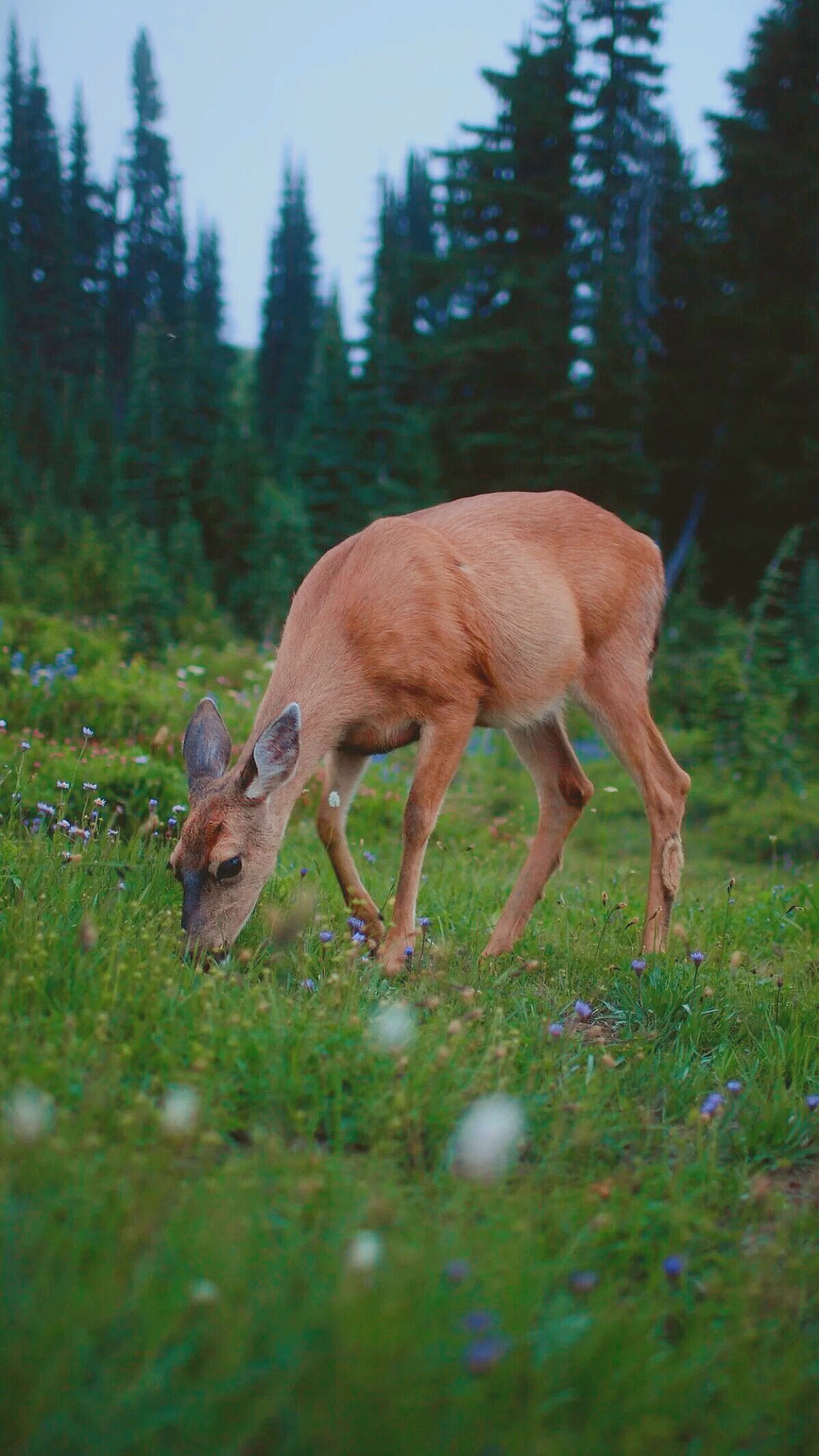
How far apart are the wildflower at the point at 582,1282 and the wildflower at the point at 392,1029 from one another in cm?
87

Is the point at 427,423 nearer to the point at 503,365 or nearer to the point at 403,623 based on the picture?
the point at 503,365

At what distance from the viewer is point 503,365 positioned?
2020 centimetres

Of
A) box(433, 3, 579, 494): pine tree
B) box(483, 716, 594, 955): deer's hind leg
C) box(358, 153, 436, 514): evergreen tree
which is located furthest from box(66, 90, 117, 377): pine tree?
box(483, 716, 594, 955): deer's hind leg

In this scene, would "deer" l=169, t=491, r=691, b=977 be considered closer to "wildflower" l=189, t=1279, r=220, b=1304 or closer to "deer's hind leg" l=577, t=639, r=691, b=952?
"deer's hind leg" l=577, t=639, r=691, b=952

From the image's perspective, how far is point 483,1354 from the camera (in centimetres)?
157

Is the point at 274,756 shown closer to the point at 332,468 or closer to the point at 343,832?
the point at 343,832

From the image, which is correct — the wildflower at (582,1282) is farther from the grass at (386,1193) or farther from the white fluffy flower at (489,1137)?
the white fluffy flower at (489,1137)

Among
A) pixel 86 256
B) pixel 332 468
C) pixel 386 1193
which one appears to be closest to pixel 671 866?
pixel 386 1193

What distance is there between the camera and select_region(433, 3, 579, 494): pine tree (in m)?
19.7

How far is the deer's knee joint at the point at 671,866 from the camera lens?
524 centimetres

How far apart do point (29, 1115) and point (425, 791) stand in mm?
2884

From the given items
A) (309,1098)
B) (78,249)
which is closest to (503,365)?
(309,1098)

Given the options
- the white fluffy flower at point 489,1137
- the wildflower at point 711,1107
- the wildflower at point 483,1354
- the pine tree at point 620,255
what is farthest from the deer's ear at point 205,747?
the pine tree at point 620,255

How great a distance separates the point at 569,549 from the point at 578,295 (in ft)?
54.5
